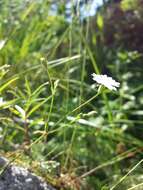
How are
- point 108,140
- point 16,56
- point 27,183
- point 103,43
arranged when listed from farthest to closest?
point 103,43 < point 16,56 < point 108,140 < point 27,183

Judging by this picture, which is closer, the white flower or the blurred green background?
the white flower

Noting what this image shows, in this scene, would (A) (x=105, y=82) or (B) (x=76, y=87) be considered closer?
(A) (x=105, y=82)

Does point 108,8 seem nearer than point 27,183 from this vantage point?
No

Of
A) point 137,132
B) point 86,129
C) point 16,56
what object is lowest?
point 137,132

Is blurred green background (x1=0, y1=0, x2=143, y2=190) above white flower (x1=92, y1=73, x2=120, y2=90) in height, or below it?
below

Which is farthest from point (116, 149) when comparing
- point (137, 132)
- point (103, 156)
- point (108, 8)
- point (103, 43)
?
point (108, 8)

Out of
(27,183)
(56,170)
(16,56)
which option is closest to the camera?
(27,183)

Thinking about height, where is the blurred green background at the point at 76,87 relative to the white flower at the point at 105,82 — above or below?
below

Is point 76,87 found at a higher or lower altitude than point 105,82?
lower

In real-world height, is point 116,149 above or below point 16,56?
below

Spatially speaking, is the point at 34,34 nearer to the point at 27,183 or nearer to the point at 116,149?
the point at 116,149

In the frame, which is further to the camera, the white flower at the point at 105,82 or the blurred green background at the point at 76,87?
the blurred green background at the point at 76,87
